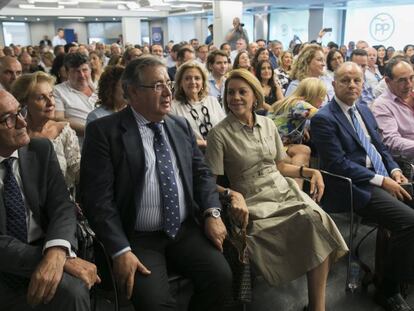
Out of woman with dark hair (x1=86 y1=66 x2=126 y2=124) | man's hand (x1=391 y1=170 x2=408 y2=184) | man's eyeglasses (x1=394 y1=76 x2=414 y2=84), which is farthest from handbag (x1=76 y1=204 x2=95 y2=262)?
man's eyeglasses (x1=394 y1=76 x2=414 y2=84)

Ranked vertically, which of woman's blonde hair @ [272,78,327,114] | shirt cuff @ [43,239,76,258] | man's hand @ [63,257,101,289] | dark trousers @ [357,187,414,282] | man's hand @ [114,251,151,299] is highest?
woman's blonde hair @ [272,78,327,114]

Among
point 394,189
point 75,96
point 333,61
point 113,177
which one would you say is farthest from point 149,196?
point 333,61

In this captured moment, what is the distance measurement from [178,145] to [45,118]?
82 centimetres

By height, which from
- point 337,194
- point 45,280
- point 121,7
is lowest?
point 337,194

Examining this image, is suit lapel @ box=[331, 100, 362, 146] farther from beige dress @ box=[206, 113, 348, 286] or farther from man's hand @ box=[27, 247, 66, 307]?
man's hand @ box=[27, 247, 66, 307]

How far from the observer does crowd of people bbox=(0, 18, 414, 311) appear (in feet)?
5.30

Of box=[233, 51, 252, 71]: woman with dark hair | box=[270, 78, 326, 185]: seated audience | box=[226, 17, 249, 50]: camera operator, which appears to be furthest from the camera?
box=[226, 17, 249, 50]: camera operator

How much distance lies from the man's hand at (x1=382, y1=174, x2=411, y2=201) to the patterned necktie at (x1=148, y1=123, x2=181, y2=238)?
4.52 ft

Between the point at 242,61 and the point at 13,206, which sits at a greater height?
the point at 242,61

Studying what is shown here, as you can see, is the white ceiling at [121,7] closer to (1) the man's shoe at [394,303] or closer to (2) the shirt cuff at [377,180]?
(2) the shirt cuff at [377,180]

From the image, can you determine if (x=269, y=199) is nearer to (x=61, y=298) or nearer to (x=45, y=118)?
(x=61, y=298)

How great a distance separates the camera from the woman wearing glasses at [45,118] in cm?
220

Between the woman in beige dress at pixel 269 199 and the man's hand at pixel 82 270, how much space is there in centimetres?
77

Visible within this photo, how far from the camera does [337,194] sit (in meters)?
2.54
